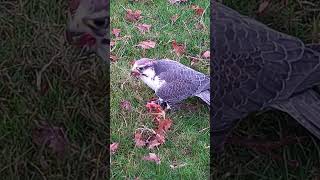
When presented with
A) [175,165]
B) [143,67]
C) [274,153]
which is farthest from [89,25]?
[274,153]

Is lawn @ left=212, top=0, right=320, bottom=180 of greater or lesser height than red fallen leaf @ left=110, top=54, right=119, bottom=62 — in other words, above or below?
below

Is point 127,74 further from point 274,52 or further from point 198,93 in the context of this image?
point 274,52

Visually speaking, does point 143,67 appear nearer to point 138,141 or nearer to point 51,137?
point 138,141

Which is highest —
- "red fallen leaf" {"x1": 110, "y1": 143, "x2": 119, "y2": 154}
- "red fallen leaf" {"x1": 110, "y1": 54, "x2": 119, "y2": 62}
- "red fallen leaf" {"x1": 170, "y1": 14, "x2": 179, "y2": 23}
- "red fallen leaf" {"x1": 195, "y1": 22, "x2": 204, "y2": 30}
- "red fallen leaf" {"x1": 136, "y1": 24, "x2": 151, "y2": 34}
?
"red fallen leaf" {"x1": 170, "y1": 14, "x2": 179, "y2": 23}

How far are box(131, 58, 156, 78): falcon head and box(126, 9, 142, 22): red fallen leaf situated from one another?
0.10 m

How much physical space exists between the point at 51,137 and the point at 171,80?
1.11 ft

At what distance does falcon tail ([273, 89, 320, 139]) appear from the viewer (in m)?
1.29

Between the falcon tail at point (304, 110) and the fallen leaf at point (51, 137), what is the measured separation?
0.54 m

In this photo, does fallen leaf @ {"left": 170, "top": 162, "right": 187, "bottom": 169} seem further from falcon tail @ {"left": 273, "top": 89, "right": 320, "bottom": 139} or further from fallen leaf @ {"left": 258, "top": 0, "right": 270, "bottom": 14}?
fallen leaf @ {"left": 258, "top": 0, "right": 270, "bottom": 14}

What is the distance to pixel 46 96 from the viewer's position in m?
1.39

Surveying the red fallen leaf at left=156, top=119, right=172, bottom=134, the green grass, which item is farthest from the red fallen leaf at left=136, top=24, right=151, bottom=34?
the red fallen leaf at left=156, top=119, right=172, bottom=134

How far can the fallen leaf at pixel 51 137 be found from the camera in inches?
54.7

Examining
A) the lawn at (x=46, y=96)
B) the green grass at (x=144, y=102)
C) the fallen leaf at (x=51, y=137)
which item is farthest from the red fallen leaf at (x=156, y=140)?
the fallen leaf at (x=51, y=137)

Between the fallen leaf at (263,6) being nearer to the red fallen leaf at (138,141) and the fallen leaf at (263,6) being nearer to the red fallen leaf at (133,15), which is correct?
the red fallen leaf at (133,15)
